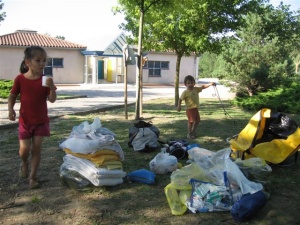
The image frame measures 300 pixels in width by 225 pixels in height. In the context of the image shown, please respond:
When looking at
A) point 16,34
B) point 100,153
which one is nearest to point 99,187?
point 100,153

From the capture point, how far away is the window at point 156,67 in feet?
106

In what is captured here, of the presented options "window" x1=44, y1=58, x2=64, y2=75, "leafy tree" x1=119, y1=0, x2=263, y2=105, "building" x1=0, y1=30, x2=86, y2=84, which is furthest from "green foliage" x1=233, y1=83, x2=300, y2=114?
"window" x1=44, y1=58, x2=64, y2=75

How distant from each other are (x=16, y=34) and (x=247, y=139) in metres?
28.3

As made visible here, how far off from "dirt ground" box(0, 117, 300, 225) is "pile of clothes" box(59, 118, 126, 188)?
0.11m

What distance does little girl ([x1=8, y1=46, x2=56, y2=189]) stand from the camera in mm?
3623

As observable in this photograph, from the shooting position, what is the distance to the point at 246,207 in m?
3.03

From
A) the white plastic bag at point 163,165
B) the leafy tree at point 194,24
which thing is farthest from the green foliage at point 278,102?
the white plastic bag at point 163,165

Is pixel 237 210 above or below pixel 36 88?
below

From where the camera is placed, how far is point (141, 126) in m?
5.83

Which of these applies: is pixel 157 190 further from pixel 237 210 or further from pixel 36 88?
pixel 36 88

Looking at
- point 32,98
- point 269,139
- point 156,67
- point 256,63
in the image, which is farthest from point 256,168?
point 156,67

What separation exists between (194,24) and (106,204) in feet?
30.7

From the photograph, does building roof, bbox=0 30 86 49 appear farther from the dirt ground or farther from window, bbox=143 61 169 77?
the dirt ground

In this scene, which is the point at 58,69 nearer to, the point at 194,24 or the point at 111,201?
the point at 194,24
